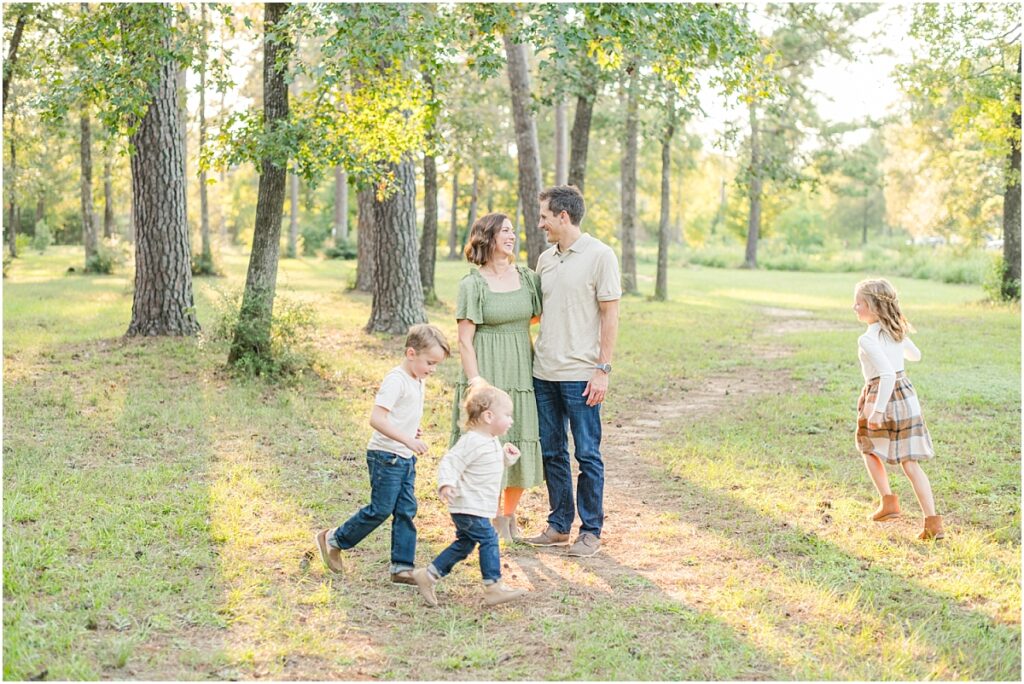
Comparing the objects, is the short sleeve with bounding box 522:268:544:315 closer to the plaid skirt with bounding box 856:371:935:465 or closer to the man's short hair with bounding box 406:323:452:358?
the man's short hair with bounding box 406:323:452:358

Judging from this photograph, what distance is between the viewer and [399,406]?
16.1ft

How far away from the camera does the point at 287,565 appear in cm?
522

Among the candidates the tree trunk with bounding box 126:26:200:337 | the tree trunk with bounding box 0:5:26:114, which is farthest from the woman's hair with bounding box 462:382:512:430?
the tree trunk with bounding box 0:5:26:114

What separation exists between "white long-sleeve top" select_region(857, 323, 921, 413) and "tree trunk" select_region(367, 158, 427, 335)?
8.57 meters

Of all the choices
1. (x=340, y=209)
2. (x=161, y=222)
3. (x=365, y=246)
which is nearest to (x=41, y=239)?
(x=340, y=209)

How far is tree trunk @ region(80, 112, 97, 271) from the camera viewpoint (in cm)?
2298

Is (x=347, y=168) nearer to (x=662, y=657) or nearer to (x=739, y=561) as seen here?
(x=739, y=561)

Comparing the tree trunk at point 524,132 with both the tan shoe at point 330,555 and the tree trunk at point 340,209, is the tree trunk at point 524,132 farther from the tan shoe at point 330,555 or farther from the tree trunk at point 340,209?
the tree trunk at point 340,209

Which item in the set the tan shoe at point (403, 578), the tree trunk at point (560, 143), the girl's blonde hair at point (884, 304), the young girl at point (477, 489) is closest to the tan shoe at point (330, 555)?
the tan shoe at point (403, 578)

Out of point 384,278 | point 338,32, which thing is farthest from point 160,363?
point 338,32

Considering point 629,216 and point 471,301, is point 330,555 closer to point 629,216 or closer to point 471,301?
point 471,301

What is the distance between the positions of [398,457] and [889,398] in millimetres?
3081

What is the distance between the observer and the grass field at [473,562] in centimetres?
415

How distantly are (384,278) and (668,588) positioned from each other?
9.73 metres
